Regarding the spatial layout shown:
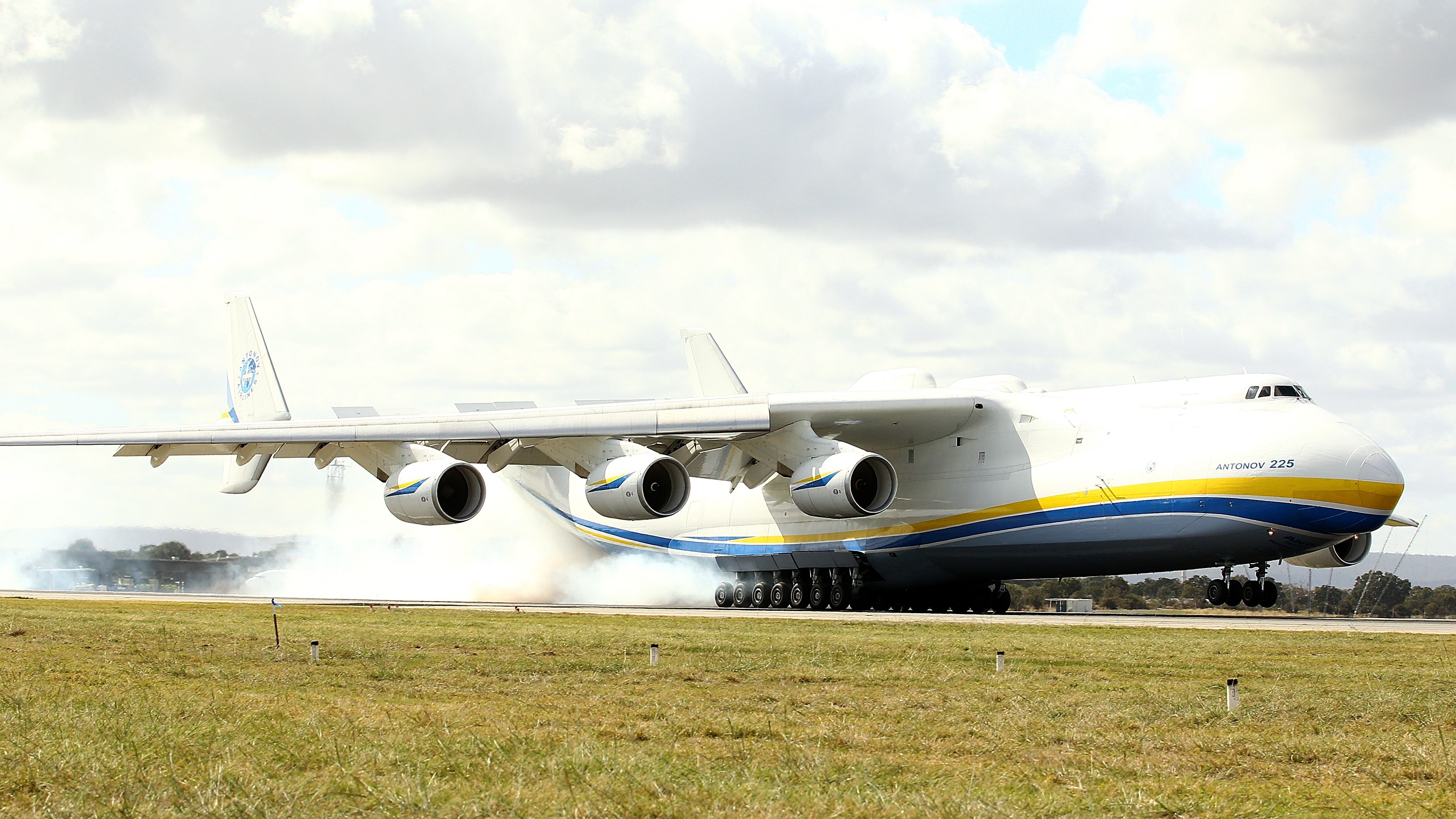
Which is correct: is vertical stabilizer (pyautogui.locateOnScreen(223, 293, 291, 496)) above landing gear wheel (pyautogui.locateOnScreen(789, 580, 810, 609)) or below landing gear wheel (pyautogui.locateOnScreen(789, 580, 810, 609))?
above

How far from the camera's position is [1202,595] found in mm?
35281

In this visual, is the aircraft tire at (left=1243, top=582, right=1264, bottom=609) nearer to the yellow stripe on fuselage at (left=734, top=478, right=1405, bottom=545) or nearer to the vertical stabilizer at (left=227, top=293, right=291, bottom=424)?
the yellow stripe on fuselage at (left=734, top=478, right=1405, bottom=545)

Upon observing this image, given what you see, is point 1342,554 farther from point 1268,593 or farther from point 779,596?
point 779,596

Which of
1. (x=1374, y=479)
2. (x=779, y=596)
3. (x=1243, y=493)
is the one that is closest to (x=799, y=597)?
(x=779, y=596)

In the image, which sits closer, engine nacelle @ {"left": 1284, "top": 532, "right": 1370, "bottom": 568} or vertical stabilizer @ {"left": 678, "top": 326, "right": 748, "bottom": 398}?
engine nacelle @ {"left": 1284, "top": 532, "right": 1370, "bottom": 568}

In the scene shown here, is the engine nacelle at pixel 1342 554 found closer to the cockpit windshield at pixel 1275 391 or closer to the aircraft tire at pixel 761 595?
the cockpit windshield at pixel 1275 391

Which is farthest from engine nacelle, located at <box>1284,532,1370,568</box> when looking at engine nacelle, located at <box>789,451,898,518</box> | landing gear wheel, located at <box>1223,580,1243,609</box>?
engine nacelle, located at <box>789,451,898,518</box>

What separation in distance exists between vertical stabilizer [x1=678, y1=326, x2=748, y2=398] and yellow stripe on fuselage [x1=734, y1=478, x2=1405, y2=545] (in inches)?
388

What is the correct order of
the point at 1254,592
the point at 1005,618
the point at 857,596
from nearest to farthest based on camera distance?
the point at 1005,618 < the point at 1254,592 < the point at 857,596

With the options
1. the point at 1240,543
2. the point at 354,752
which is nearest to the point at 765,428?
the point at 1240,543

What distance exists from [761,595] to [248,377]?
1255 cm

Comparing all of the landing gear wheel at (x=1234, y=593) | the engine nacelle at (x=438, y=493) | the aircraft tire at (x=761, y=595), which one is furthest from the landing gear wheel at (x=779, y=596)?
the landing gear wheel at (x=1234, y=593)

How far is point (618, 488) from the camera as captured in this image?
2122 cm

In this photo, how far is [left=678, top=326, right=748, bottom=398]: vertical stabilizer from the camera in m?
30.7
